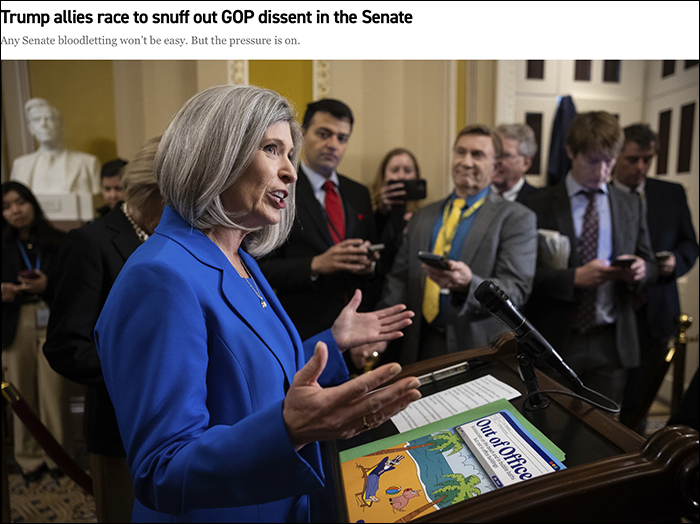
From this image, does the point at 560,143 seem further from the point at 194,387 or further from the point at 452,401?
the point at 194,387

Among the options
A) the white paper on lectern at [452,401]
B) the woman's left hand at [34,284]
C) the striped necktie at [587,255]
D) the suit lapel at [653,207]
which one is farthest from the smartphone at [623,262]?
the woman's left hand at [34,284]

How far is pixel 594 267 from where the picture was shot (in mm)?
1769

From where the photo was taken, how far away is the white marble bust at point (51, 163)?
1.42 meters

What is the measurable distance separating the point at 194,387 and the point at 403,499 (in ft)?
1.06

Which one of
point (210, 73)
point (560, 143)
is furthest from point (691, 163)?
point (210, 73)

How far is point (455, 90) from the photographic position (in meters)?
1.48

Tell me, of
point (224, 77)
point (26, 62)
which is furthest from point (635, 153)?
point (26, 62)

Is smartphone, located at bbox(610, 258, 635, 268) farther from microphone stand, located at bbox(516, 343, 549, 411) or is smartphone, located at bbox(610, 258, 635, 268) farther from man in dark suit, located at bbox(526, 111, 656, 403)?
microphone stand, located at bbox(516, 343, 549, 411)

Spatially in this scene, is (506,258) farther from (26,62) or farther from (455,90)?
(26,62)

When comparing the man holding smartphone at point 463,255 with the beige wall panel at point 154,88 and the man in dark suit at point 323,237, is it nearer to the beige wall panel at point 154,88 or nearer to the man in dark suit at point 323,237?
the man in dark suit at point 323,237

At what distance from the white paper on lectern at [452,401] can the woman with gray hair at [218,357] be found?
9.1 inches

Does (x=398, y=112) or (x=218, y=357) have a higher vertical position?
(x=398, y=112)

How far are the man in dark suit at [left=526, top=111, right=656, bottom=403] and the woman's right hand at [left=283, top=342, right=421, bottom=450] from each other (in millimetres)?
1310

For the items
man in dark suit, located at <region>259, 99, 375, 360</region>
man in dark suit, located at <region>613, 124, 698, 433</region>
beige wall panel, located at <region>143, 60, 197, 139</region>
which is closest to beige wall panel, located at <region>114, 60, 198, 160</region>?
beige wall panel, located at <region>143, 60, 197, 139</region>
